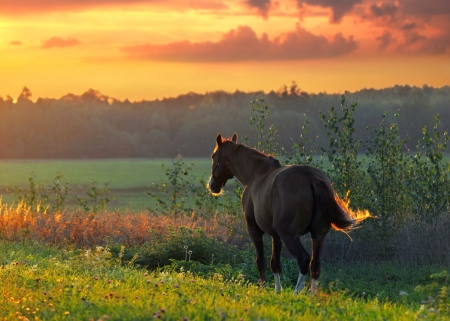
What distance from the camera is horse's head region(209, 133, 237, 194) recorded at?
1261 centimetres

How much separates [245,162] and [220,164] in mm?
811

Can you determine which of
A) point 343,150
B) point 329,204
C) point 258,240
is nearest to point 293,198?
point 329,204

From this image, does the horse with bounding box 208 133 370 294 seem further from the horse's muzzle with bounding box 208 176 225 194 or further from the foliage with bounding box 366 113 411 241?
the foliage with bounding box 366 113 411 241

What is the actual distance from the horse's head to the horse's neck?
0.87 ft

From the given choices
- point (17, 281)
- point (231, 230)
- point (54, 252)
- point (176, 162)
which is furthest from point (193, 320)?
point (176, 162)

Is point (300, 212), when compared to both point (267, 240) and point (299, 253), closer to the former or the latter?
point (299, 253)

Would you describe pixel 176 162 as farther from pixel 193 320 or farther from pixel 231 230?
pixel 193 320

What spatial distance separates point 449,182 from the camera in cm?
1728

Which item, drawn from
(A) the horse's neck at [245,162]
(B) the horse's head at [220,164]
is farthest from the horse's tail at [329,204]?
(B) the horse's head at [220,164]

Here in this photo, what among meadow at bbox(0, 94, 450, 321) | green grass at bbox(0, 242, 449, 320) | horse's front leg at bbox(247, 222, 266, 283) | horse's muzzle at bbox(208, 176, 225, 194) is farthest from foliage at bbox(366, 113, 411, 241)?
green grass at bbox(0, 242, 449, 320)

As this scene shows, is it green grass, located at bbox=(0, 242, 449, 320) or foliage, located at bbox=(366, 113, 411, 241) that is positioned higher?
foliage, located at bbox=(366, 113, 411, 241)

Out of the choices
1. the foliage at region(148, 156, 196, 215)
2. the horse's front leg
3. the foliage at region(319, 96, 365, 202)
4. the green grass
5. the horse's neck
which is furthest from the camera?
the foliage at region(148, 156, 196, 215)

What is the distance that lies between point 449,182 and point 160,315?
42.0 ft

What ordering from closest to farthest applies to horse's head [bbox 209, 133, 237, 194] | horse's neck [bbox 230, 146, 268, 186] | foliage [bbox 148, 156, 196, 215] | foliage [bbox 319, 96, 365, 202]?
horse's neck [bbox 230, 146, 268, 186]
horse's head [bbox 209, 133, 237, 194]
foliage [bbox 319, 96, 365, 202]
foliage [bbox 148, 156, 196, 215]
